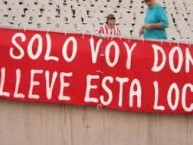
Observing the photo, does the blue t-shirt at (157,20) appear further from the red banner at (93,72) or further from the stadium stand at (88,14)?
the stadium stand at (88,14)

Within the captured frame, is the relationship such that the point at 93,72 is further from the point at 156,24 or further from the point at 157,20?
the point at 157,20

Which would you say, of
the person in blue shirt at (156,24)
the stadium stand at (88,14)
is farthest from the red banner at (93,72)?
the stadium stand at (88,14)

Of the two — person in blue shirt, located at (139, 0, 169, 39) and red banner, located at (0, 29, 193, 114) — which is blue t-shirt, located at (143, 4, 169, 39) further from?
red banner, located at (0, 29, 193, 114)

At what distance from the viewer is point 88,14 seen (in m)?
12.9

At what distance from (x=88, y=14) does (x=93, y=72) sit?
26.0 ft

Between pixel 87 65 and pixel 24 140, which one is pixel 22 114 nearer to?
pixel 24 140

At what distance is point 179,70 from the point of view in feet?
17.0

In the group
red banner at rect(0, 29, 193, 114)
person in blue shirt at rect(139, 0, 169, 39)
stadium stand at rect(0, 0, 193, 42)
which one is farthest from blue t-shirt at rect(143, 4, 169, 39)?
stadium stand at rect(0, 0, 193, 42)

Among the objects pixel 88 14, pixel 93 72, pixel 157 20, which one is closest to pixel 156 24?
pixel 157 20

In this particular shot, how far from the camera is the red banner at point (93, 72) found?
5.06 meters

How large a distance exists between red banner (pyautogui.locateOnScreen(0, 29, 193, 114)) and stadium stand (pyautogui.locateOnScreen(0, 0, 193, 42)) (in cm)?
669

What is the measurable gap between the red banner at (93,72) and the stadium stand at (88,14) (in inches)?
263

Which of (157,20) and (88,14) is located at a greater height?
(88,14)

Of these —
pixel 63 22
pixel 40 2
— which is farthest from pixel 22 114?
pixel 40 2
